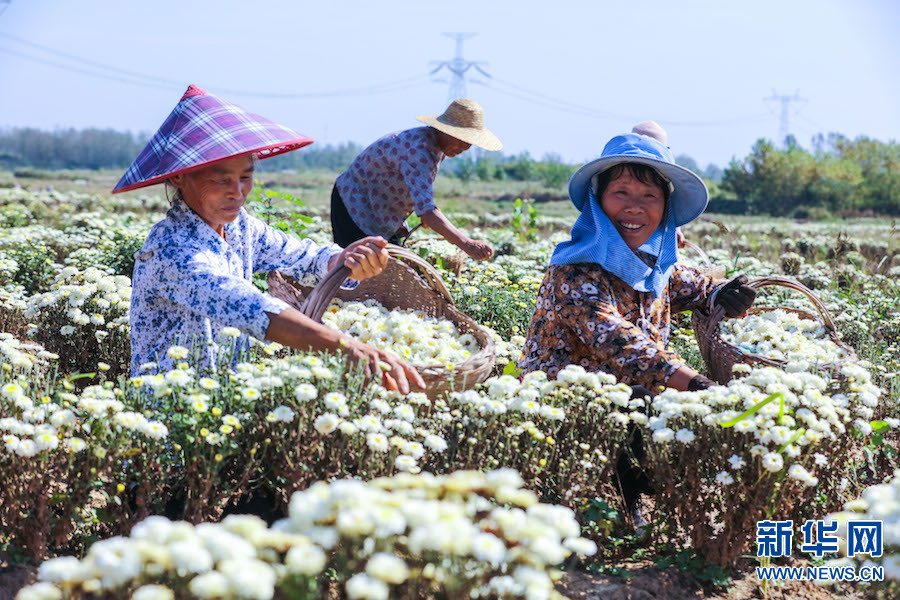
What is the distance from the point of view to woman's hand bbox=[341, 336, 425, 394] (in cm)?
234

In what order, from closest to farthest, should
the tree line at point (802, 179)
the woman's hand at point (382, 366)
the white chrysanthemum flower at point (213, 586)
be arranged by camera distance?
the white chrysanthemum flower at point (213, 586), the woman's hand at point (382, 366), the tree line at point (802, 179)

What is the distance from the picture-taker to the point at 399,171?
5.02 meters

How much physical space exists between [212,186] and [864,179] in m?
39.2

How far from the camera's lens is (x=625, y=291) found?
3.07 metres

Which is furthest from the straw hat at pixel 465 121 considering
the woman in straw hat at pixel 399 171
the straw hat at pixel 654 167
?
the straw hat at pixel 654 167

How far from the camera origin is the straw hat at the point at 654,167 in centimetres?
305

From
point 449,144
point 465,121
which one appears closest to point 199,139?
point 449,144

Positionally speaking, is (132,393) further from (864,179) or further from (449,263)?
(864,179)

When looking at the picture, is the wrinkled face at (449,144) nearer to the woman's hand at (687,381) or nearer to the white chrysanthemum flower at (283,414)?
the woman's hand at (687,381)

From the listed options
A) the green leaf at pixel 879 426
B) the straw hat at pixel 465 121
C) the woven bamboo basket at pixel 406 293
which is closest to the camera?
the green leaf at pixel 879 426

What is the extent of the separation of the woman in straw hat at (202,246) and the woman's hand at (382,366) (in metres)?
0.07

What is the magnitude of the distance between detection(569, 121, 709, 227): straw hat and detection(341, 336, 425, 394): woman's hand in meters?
1.15

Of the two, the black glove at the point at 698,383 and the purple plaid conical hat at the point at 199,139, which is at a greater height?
the purple plaid conical hat at the point at 199,139

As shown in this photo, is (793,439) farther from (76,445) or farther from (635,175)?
(76,445)
